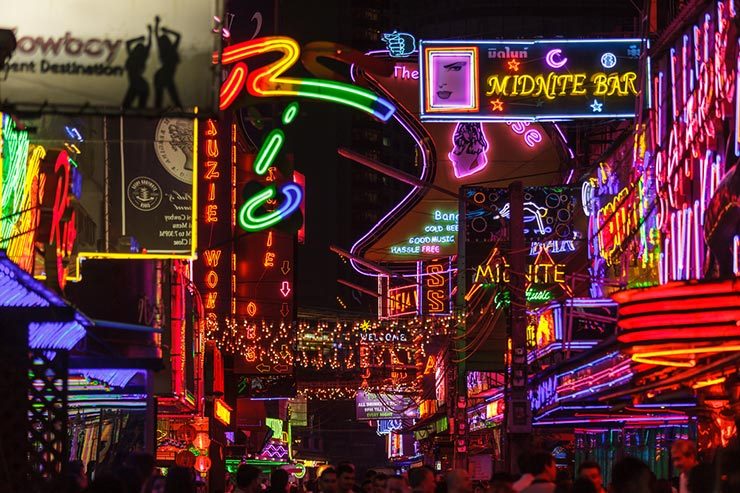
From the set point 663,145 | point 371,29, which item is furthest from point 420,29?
point 663,145

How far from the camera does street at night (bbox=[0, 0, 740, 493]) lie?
37.1 feet

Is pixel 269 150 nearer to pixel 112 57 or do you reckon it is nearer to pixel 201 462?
pixel 112 57

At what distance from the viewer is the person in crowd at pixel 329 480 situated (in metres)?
15.2

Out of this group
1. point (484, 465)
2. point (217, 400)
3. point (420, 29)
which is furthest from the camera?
point (420, 29)

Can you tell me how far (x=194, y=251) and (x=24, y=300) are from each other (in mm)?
9652

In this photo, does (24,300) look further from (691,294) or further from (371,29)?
(371,29)

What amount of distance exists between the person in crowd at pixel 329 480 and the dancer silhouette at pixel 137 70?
6.43 metres

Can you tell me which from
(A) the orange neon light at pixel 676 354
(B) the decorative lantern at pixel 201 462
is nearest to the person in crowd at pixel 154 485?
(A) the orange neon light at pixel 676 354

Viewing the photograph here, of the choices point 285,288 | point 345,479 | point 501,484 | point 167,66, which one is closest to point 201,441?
point 285,288

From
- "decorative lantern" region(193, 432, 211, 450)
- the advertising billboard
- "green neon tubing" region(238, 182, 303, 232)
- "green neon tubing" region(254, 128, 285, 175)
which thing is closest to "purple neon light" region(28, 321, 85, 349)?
"green neon tubing" region(254, 128, 285, 175)

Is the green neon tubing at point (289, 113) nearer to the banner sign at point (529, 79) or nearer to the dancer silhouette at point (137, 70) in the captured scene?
the dancer silhouette at point (137, 70)

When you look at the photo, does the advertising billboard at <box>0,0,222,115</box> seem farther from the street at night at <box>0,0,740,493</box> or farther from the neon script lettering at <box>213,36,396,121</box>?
the neon script lettering at <box>213,36,396,121</box>

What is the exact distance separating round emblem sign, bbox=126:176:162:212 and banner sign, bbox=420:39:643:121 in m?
8.81

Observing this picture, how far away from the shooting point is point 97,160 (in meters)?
23.9
